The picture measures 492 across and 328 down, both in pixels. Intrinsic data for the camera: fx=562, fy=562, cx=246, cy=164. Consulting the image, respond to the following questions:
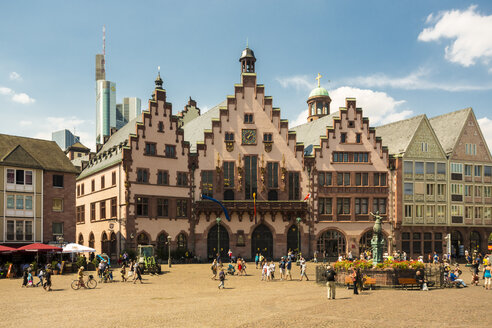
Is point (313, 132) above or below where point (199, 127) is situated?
below

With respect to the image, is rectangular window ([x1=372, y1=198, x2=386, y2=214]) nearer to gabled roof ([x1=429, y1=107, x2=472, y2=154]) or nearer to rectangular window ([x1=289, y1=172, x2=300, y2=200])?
rectangular window ([x1=289, y1=172, x2=300, y2=200])

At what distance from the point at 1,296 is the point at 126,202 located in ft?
102

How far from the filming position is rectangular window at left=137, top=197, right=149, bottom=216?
6719cm

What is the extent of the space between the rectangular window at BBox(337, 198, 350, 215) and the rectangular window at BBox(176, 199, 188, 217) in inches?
784

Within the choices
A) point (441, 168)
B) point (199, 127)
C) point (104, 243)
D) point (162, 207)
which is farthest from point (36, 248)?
point (441, 168)

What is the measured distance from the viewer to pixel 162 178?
6906 cm

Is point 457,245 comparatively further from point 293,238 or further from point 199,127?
point 199,127

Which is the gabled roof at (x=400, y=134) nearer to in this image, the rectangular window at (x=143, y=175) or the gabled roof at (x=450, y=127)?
the gabled roof at (x=450, y=127)

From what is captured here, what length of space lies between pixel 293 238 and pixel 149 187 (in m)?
19.6

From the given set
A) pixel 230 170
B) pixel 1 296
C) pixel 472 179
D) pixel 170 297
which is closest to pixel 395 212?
pixel 472 179

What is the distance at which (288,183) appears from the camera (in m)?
72.5

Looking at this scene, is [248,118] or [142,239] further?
[248,118]

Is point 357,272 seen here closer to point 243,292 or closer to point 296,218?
point 243,292

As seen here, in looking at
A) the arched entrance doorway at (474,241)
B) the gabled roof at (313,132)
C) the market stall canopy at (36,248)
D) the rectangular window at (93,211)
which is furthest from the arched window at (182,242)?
the arched entrance doorway at (474,241)
